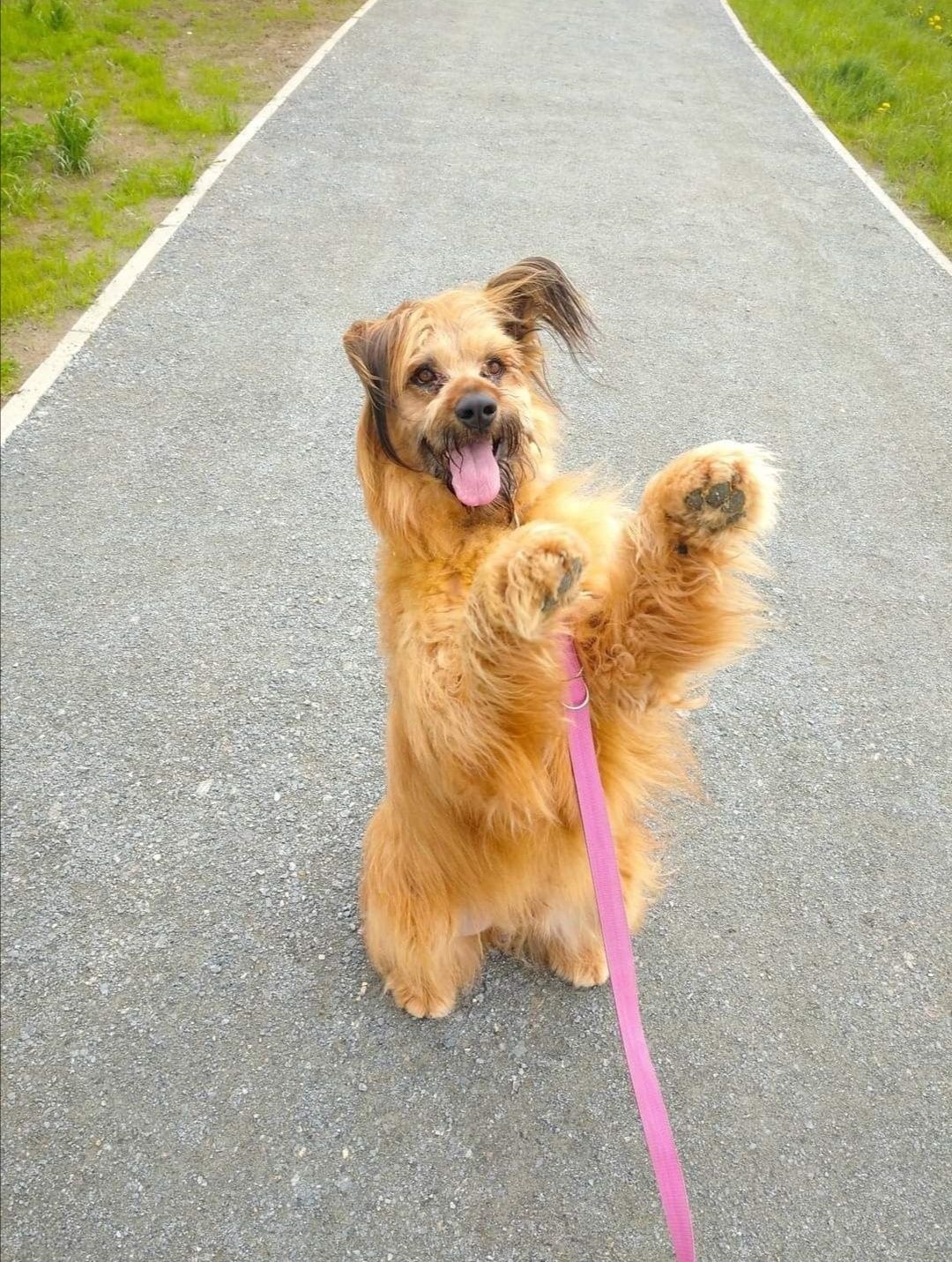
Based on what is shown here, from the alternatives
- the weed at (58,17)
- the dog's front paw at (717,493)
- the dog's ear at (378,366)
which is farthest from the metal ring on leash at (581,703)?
the weed at (58,17)

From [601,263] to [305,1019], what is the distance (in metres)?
6.60

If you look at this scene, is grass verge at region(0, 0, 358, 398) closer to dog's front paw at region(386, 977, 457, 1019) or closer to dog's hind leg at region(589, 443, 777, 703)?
dog's front paw at region(386, 977, 457, 1019)

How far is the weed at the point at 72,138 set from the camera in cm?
772

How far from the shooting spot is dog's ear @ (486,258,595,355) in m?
2.77

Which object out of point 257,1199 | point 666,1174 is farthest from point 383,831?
point 666,1174

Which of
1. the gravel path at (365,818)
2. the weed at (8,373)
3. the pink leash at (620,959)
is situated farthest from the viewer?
the weed at (8,373)

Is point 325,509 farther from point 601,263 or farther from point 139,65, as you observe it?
point 139,65

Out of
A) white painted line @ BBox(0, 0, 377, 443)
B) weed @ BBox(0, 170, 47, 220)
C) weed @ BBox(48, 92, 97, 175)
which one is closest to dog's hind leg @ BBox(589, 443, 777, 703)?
white painted line @ BBox(0, 0, 377, 443)

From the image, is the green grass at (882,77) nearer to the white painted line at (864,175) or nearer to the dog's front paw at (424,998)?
the white painted line at (864,175)

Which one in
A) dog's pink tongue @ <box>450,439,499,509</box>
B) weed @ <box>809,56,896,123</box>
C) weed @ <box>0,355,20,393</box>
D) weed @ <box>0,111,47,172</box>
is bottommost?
weed @ <box>0,355,20,393</box>

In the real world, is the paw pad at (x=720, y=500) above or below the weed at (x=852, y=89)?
below

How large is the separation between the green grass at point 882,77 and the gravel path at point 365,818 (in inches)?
92.1

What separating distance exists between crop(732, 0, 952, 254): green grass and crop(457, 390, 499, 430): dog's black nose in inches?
304

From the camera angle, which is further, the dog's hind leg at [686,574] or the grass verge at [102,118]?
the grass verge at [102,118]
